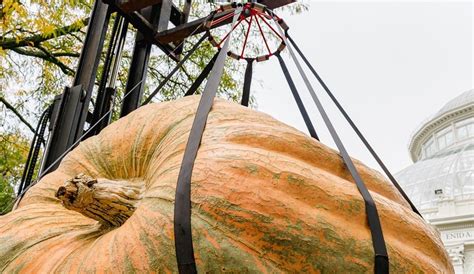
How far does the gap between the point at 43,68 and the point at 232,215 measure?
207 inches

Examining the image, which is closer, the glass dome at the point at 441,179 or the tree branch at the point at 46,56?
the tree branch at the point at 46,56

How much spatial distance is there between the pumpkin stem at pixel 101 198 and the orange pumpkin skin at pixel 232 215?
37 mm

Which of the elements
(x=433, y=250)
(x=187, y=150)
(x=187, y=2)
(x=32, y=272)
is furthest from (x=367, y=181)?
(x=187, y=2)

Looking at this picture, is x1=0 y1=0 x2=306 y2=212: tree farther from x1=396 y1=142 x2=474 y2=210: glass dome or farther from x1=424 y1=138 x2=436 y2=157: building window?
x1=424 y1=138 x2=436 y2=157: building window

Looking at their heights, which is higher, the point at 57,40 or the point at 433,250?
the point at 57,40

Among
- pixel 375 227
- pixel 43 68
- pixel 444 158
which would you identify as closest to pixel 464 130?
pixel 444 158

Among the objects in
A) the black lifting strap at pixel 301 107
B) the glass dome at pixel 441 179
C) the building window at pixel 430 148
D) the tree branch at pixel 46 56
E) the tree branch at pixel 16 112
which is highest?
the building window at pixel 430 148

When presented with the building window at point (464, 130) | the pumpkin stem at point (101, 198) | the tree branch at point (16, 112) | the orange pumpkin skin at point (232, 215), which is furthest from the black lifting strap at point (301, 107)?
the building window at point (464, 130)

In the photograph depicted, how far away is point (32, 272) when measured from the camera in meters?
1.06

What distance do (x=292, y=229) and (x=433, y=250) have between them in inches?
15.1

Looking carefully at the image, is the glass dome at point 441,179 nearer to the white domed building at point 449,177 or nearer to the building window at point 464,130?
the white domed building at point 449,177

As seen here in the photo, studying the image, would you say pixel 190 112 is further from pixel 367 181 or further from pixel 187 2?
pixel 187 2

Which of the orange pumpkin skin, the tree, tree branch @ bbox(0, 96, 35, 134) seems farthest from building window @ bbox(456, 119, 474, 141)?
the orange pumpkin skin

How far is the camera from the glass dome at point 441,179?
18.1 metres
